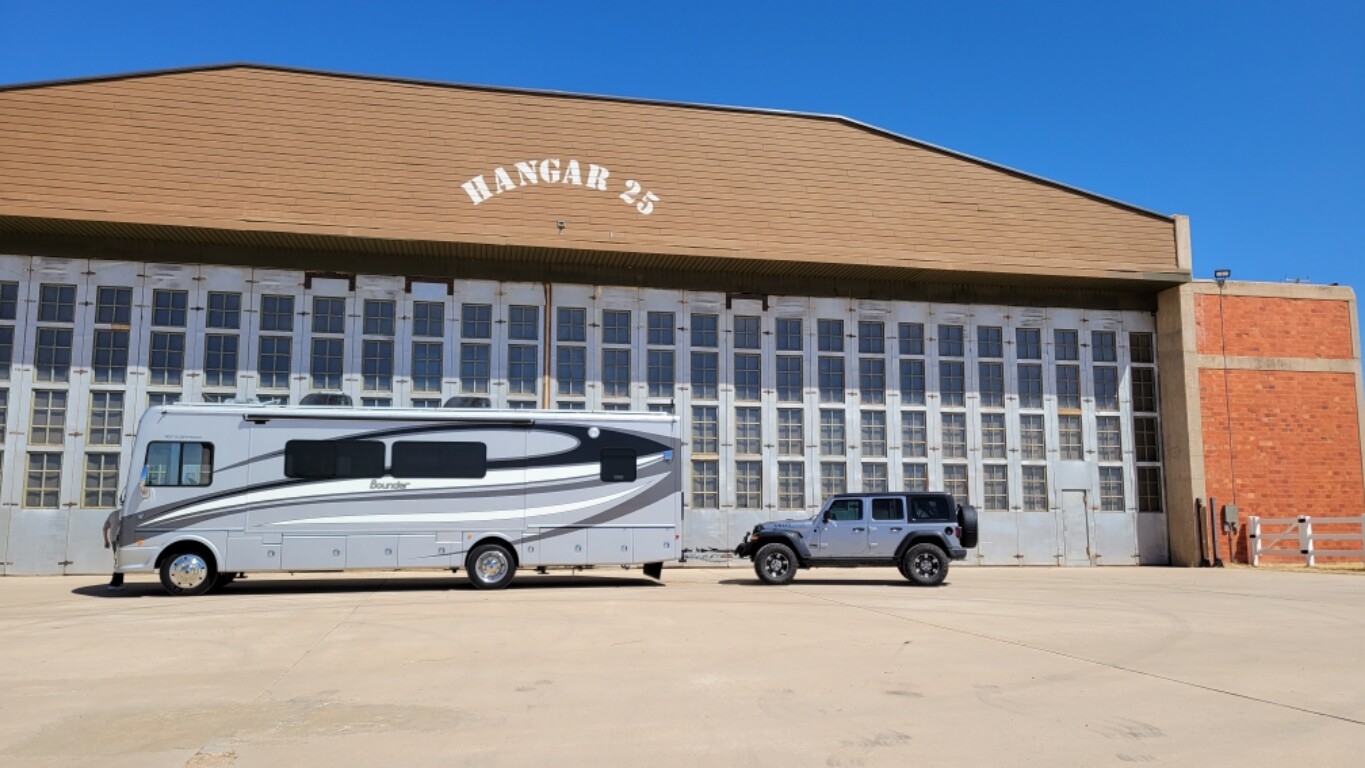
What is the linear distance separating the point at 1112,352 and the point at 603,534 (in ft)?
53.6

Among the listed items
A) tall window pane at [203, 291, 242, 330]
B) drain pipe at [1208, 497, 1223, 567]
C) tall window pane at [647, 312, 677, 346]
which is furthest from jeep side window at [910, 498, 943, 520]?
tall window pane at [203, 291, 242, 330]

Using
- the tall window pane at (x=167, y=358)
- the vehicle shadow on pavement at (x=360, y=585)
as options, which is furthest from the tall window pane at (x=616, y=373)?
the tall window pane at (x=167, y=358)

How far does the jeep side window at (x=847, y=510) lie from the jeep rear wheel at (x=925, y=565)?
1.18m

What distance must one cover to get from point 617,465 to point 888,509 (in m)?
5.23

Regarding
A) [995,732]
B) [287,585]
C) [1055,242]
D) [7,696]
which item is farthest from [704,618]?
[1055,242]

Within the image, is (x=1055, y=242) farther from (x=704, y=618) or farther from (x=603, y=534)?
(x=704, y=618)

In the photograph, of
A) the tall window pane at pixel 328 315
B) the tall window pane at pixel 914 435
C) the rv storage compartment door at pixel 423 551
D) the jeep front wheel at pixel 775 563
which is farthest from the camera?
the tall window pane at pixel 914 435

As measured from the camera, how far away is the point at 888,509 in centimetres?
1939

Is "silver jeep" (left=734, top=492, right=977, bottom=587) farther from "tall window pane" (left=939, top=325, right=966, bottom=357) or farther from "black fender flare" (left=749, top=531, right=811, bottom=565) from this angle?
"tall window pane" (left=939, top=325, right=966, bottom=357)

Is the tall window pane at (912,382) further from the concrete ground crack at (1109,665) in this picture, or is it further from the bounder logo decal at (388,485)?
the bounder logo decal at (388,485)

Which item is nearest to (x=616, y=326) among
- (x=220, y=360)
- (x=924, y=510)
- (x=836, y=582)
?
(x=836, y=582)

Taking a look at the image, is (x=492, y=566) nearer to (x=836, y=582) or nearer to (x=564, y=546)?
(x=564, y=546)

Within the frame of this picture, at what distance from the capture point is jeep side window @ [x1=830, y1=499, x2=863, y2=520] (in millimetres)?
19391

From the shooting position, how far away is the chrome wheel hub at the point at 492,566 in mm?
18267
